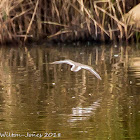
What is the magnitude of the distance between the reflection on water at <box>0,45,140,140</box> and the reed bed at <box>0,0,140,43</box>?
230 centimetres

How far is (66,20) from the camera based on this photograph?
13.8 meters

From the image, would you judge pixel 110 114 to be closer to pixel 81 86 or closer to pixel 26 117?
pixel 26 117

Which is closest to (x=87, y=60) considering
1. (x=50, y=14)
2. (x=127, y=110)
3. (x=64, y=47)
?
(x=64, y=47)

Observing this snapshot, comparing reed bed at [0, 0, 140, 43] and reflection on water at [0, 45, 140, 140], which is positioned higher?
reed bed at [0, 0, 140, 43]

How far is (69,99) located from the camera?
648 centimetres

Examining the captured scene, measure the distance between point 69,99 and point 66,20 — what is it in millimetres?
7481

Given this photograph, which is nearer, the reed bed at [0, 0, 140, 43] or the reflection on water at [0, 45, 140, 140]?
the reflection on water at [0, 45, 140, 140]

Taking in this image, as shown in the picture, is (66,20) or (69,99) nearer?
(69,99)

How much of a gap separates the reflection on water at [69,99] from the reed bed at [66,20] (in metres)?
2.30

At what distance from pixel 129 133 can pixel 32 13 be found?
9.17m

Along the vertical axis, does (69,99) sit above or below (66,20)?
below

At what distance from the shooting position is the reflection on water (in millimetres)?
4953

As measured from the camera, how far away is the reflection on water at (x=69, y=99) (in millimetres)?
4953

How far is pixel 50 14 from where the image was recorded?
14141mm
